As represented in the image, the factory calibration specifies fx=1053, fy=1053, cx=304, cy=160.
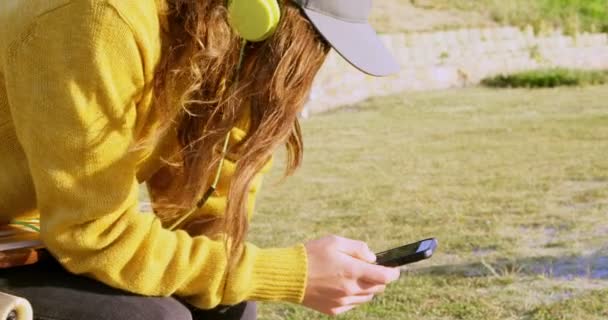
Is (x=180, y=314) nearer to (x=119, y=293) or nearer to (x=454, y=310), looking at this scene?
(x=119, y=293)

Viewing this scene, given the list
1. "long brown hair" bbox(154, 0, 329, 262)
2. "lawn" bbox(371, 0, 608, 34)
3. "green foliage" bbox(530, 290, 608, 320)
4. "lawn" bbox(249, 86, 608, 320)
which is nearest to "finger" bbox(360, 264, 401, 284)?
"long brown hair" bbox(154, 0, 329, 262)

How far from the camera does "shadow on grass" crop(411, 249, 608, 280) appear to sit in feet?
12.8

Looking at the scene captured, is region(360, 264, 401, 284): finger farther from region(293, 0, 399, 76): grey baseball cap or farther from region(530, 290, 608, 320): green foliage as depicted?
region(530, 290, 608, 320): green foliage

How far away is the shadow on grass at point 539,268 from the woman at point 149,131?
1.97 metres

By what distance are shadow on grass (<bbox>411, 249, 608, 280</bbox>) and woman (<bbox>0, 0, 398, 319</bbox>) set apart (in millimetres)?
1966

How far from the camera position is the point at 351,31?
1.87 metres

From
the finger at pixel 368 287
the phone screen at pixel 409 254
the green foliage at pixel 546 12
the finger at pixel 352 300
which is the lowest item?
the green foliage at pixel 546 12

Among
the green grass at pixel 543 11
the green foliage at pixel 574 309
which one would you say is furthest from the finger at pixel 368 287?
the green grass at pixel 543 11

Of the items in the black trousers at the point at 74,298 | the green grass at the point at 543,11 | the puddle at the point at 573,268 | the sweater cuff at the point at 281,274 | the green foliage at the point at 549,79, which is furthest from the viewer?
the green grass at the point at 543,11

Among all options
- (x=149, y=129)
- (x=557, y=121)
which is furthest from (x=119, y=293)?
(x=557, y=121)

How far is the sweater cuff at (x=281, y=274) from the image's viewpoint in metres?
2.04

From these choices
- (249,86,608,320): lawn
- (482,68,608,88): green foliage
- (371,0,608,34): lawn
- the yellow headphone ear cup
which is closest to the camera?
the yellow headphone ear cup

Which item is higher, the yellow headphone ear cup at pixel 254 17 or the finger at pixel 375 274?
the yellow headphone ear cup at pixel 254 17

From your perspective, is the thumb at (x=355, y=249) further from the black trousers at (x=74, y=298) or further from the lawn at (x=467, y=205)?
the lawn at (x=467, y=205)
